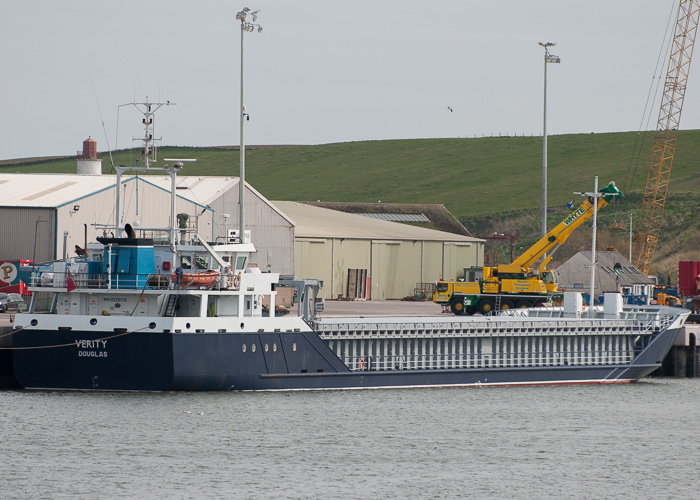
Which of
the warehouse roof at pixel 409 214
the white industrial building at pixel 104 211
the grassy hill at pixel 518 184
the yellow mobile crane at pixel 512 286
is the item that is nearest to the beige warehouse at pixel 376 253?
the white industrial building at pixel 104 211

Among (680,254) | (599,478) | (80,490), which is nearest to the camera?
(80,490)

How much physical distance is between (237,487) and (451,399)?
15665 mm

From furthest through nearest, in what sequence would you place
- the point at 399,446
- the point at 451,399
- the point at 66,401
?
the point at 451,399
the point at 66,401
the point at 399,446

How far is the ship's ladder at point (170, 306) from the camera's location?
41.6 meters

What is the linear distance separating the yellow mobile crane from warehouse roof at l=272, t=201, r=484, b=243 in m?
15.8

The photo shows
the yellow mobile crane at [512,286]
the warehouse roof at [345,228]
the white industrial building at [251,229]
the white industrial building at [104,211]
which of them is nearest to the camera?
the white industrial building at [104,211]

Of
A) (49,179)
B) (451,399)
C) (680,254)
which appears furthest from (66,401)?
(680,254)

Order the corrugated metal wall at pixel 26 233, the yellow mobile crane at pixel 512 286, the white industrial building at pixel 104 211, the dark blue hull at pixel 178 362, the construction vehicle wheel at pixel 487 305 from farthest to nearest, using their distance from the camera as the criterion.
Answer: the construction vehicle wheel at pixel 487 305, the yellow mobile crane at pixel 512 286, the white industrial building at pixel 104 211, the corrugated metal wall at pixel 26 233, the dark blue hull at pixel 178 362

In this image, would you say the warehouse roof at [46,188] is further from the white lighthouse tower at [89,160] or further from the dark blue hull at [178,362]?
the dark blue hull at [178,362]

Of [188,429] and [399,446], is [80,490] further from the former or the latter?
[399,446]

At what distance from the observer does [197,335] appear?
133 feet

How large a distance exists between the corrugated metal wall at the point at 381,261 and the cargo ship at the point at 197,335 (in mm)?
35778

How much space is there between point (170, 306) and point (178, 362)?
2293 mm

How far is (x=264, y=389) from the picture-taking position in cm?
4262
